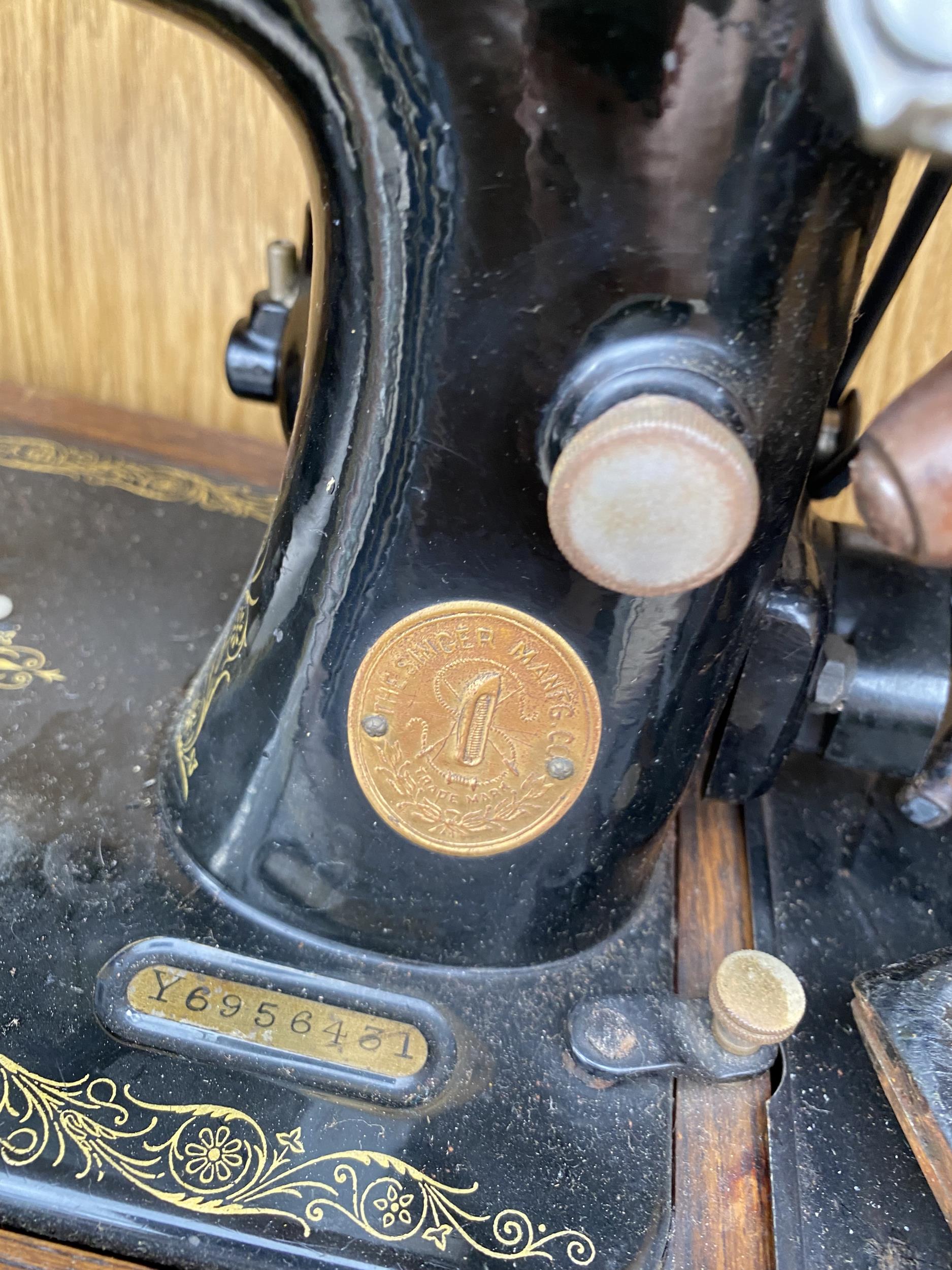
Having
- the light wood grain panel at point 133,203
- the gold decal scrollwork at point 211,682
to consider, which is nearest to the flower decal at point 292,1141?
the gold decal scrollwork at point 211,682

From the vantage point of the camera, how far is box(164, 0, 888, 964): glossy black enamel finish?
1.51 ft

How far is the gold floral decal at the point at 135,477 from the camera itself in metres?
1.08

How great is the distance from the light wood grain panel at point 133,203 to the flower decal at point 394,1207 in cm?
100

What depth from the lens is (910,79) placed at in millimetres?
397

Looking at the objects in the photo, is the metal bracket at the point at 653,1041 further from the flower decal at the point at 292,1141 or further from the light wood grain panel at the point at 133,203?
the light wood grain panel at the point at 133,203

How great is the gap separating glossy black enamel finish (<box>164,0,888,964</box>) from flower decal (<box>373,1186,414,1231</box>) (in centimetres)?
16

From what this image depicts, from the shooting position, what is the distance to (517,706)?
635 millimetres

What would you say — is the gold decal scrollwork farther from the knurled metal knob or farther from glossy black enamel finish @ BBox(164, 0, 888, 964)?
the knurled metal knob

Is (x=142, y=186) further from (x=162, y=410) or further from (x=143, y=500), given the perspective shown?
(x=143, y=500)

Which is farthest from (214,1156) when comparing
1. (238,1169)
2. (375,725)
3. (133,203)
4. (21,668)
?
(133,203)

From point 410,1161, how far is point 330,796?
24 cm

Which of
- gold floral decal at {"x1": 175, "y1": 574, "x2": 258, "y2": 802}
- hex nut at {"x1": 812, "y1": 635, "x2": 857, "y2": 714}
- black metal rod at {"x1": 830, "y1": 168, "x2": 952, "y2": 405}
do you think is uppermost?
black metal rod at {"x1": 830, "y1": 168, "x2": 952, "y2": 405}

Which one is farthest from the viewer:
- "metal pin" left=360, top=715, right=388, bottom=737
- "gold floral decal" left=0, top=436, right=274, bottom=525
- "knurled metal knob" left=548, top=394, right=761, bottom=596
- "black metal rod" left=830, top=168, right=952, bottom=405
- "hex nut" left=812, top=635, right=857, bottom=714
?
"gold floral decal" left=0, top=436, right=274, bottom=525

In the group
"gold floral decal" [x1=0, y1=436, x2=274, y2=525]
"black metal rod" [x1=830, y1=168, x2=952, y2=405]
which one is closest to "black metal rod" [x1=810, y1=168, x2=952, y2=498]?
"black metal rod" [x1=830, y1=168, x2=952, y2=405]
